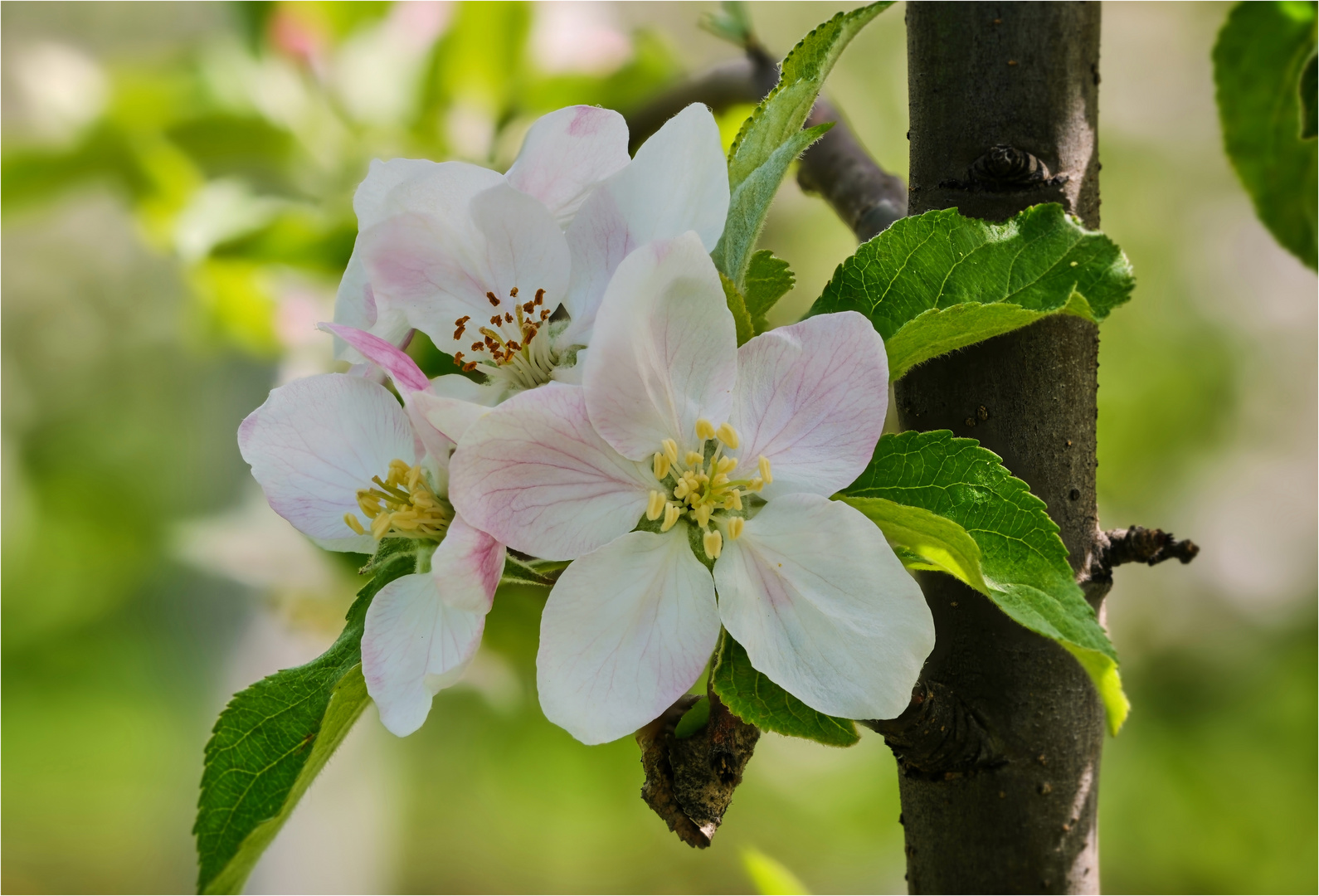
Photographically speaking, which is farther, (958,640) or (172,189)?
(172,189)

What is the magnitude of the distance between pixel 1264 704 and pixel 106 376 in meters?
3.04

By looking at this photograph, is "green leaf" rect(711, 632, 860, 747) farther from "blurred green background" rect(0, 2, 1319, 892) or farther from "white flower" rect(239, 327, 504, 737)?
"blurred green background" rect(0, 2, 1319, 892)

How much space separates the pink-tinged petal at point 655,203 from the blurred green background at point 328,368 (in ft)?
2.73

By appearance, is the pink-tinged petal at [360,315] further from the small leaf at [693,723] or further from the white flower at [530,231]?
the small leaf at [693,723]

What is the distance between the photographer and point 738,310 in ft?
0.98

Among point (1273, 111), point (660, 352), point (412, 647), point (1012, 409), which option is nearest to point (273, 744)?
point (412, 647)

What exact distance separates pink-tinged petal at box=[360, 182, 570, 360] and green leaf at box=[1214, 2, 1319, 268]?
1.51ft

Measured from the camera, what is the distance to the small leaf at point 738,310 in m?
0.29

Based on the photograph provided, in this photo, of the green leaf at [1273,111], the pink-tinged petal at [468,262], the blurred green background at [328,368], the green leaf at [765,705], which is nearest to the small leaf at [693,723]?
the green leaf at [765,705]

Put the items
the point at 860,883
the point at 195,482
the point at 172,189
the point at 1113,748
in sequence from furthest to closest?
the point at 195,482, the point at 860,883, the point at 1113,748, the point at 172,189

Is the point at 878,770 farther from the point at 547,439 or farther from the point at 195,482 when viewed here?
the point at 547,439

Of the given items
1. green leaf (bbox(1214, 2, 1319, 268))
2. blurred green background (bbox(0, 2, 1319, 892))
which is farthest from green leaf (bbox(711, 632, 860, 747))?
blurred green background (bbox(0, 2, 1319, 892))

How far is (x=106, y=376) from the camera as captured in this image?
279 centimetres

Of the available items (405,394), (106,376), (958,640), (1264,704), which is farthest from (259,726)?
(106,376)
